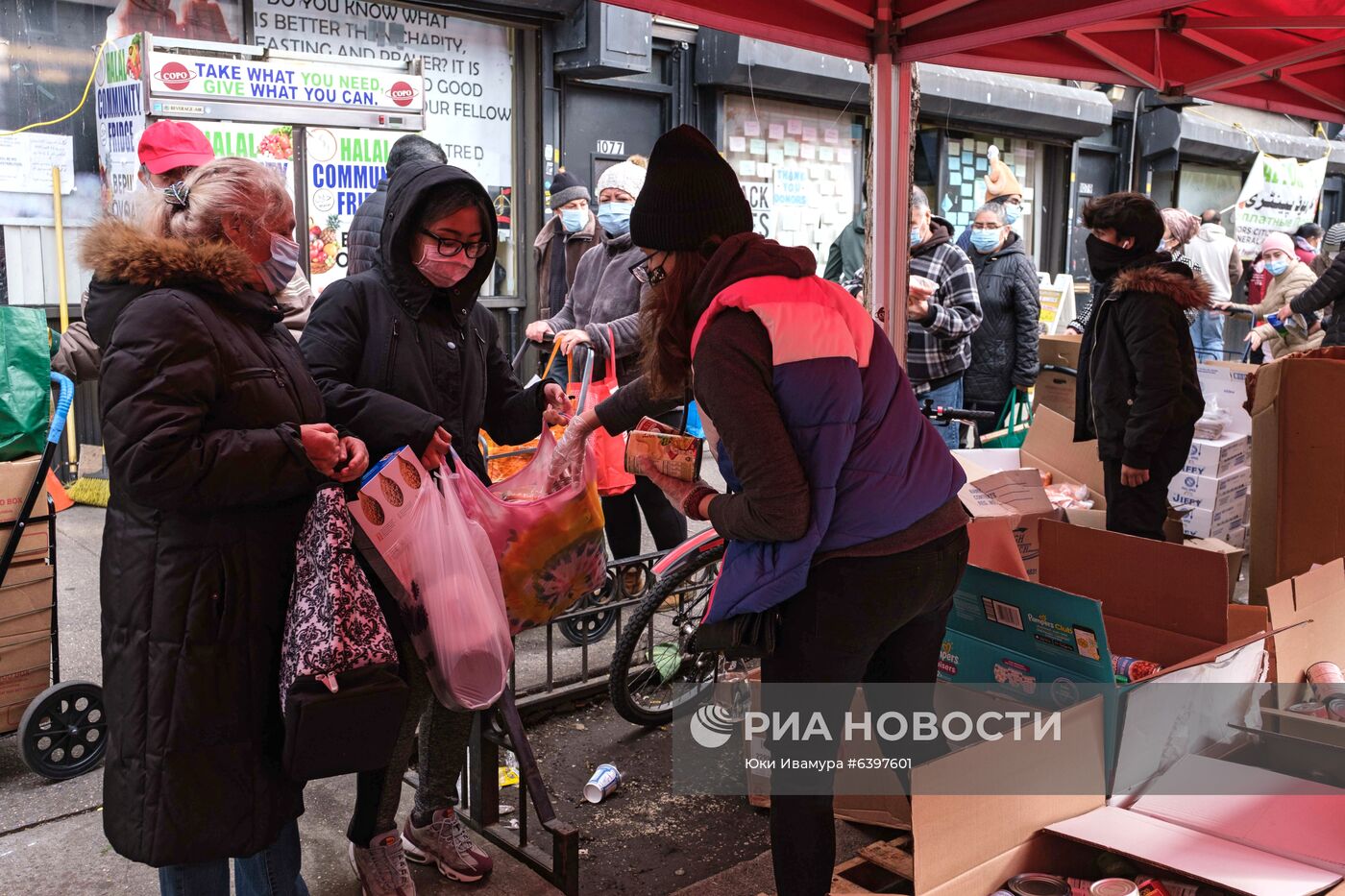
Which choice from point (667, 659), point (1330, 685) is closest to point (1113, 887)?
point (1330, 685)

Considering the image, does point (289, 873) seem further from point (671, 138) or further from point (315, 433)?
point (671, 138)

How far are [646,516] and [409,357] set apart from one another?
7.60 feet

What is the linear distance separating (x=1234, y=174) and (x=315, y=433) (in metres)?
17.9

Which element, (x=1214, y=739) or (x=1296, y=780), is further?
(x=1214, y=739)

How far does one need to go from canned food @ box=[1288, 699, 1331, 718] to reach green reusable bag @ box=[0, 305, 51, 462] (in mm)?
3460

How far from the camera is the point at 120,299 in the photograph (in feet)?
7.40

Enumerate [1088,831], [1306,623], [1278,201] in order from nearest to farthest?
[1088,831] < [1306,623] < [1278,201]

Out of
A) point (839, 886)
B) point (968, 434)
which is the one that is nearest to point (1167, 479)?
point (968, 434)

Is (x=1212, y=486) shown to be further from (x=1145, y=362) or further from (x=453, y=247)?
(x=453, y=247)

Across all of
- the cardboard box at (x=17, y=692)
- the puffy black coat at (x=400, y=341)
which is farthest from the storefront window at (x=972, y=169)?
the cardboard box at (x=17, y=692)

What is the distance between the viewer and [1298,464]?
4895 millimetres

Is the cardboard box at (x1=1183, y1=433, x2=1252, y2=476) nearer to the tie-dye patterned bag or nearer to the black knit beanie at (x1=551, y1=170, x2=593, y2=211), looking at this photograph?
the black knit beanie at (x1=551, y1=170, x2=593, y2=211)

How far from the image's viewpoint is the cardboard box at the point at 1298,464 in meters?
4.77

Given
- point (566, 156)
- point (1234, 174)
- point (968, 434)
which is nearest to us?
point (968, 434)
